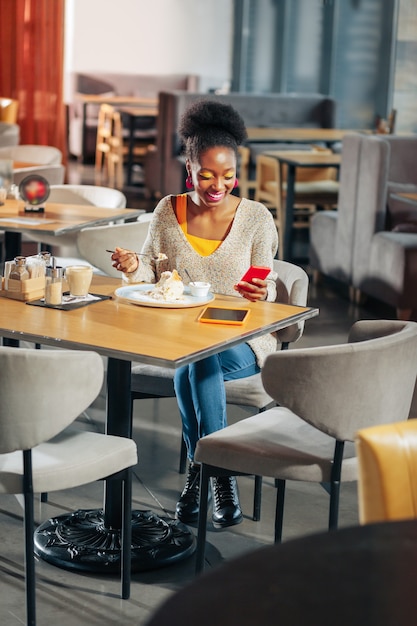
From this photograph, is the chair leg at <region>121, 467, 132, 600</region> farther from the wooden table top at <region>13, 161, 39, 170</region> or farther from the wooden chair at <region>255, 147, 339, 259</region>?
the wooden chair at <region>255, 147, 339, 259</region>

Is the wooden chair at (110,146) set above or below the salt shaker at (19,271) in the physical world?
below

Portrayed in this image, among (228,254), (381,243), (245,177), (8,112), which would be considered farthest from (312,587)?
(8,112)

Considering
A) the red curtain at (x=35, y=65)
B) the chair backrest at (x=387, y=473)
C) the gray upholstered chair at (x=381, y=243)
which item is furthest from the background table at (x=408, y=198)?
the red curtain at (x=35, y=65)

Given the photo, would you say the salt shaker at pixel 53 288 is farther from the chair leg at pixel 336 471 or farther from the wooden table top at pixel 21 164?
the wooden table top at pixel 21 164

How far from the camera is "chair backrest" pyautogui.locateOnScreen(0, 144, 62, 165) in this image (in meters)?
6.46

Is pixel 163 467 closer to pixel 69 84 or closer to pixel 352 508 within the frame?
pixel 352 508

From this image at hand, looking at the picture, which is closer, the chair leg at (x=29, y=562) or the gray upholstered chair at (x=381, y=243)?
the chair leg at (x=29, y=562)

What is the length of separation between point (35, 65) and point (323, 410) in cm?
944

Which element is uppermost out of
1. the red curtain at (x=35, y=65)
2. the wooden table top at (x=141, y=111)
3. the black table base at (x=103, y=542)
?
the red curtain at (x=35, y=65)

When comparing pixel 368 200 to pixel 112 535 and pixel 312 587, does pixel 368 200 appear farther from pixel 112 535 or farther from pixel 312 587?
pixel 312 587

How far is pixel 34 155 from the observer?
255 inches

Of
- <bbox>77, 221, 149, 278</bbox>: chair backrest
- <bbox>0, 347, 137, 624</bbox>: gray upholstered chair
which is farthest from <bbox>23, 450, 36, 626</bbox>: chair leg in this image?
<bbox>77, 221, 149, 278</bbox>: chair backrest

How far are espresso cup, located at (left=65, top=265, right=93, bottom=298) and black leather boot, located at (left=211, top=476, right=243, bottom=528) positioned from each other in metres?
0.71

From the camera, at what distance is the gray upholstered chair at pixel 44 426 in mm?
2346
